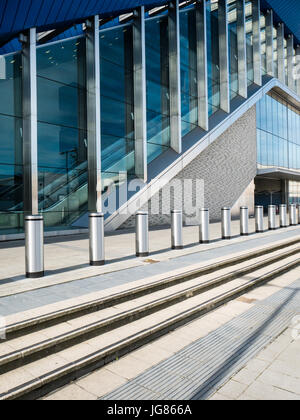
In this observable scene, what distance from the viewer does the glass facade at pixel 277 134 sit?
26.1 meters

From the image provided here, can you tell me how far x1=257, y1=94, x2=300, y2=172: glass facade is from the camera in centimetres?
2614

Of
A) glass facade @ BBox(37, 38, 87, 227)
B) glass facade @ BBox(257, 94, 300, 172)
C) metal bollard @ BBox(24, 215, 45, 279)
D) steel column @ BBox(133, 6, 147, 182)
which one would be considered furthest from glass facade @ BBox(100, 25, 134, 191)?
glass facade @ BBox(257, 94, 300, 172)

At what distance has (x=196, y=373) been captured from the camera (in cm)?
303

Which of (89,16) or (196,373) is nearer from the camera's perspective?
(196,373)

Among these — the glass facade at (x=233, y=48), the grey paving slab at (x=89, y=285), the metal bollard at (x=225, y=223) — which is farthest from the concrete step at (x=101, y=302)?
the glass facade at (x=233, y=48)

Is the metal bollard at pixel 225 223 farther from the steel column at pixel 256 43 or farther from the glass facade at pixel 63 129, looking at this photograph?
the steel column at pixel 256 43

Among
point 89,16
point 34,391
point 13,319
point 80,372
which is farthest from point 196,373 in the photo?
point 89,16

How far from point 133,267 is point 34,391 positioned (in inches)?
146

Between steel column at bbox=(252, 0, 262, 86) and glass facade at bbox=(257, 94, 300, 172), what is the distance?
210cm

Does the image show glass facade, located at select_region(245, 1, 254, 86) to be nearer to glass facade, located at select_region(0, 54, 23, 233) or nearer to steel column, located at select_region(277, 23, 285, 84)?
steel column, located at select_region(277, 23, 285, 84)

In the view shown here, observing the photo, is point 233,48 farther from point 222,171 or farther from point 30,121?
point 30,121

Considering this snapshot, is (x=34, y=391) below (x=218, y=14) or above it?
below

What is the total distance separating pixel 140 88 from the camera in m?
16.0
